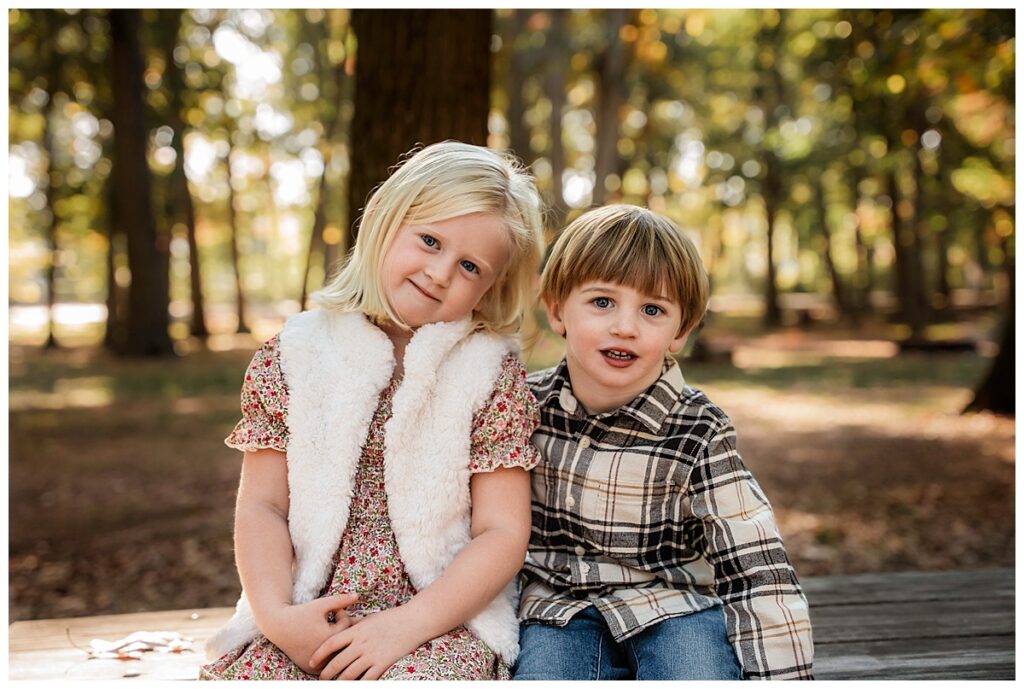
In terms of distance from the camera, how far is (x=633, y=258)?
2168 mm

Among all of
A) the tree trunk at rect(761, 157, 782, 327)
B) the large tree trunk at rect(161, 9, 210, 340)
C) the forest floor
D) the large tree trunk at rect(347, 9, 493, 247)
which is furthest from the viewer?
the tree trunk at rect(761, 157, 782, 327)

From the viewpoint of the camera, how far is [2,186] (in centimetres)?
228

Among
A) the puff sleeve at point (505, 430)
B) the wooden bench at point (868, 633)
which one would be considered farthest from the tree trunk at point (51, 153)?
the puff sleeve at point (505, 430)

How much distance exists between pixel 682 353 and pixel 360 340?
85cm

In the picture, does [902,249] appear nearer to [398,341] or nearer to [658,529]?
[658,529]

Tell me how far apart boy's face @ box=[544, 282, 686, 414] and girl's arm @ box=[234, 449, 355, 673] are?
0.78 meters

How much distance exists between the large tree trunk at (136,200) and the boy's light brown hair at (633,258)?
13.0 meters

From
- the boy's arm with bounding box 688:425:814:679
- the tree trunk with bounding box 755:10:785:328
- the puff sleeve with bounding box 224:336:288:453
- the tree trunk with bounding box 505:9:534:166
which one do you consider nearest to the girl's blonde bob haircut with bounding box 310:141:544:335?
the puff sleeve with bounding box 224:336:288:453

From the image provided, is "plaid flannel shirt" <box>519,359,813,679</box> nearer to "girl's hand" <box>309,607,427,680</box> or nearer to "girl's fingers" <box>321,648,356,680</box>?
"girl's hand" <box>309,607,427,680</box>

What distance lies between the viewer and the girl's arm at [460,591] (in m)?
1.97

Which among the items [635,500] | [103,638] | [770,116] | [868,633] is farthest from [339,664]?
[770,116]

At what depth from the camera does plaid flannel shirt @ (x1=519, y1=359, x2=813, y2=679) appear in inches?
81.7

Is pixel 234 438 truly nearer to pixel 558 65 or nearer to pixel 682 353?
pixel 682 353

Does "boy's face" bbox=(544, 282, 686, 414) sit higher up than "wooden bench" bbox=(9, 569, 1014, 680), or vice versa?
"boy's face" bbox=(544, 282, 686, 414)
